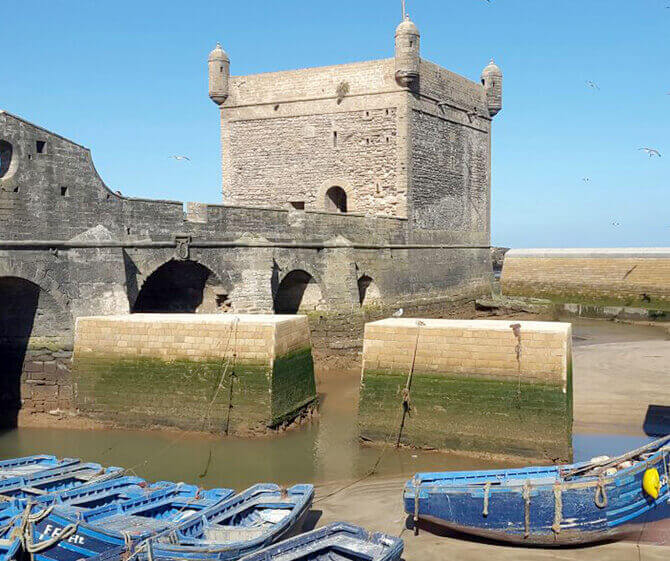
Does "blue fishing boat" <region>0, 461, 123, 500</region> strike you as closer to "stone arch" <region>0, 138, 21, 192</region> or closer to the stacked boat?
the stacked boat

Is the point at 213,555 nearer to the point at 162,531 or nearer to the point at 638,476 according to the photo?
the point at 162,531

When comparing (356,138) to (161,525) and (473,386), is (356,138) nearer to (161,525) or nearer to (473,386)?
(473,386)

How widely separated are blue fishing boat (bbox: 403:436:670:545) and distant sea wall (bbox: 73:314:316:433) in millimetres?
4284

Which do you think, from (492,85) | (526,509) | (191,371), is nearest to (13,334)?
(191,371)

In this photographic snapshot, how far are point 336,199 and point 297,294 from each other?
5.42 m

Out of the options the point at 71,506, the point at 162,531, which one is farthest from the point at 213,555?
the point at 71,506

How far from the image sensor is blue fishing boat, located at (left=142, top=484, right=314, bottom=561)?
6488mm

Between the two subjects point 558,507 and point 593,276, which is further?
point 593,276

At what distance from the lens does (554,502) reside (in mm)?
7605

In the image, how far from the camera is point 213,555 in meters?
6.44

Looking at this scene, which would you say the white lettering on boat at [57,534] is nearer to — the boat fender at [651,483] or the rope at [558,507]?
the rope at [558,507]

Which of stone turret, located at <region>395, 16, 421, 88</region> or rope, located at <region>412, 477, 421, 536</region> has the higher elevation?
stone turret, located at <region>395, 16, 421, 88</region>

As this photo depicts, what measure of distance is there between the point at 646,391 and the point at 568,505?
22.7 feet

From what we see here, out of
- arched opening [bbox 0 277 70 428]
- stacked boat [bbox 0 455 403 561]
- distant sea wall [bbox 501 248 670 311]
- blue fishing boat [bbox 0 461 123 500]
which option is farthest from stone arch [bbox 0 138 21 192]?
distant sea wall [bbox 501 248 670 311]
